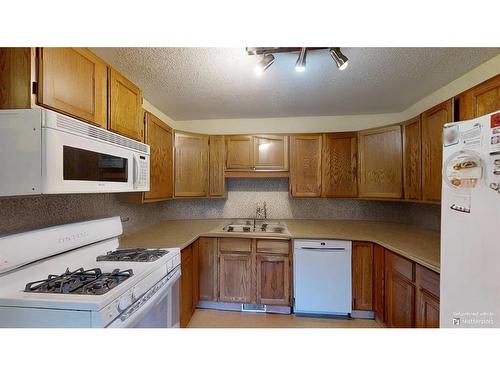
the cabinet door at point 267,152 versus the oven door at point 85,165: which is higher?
the cabinet door at point 267,152

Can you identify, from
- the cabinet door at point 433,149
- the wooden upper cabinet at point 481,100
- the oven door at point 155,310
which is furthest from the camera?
the cabinet door at point 433,149

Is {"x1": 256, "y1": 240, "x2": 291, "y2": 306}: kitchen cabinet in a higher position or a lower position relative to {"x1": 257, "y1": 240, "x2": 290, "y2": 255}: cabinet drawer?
lower

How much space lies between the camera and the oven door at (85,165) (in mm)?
654

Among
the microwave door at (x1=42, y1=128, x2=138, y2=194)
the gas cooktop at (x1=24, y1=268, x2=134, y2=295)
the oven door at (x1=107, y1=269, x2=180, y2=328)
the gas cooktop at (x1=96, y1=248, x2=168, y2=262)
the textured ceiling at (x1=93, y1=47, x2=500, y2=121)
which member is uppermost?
the textured ceiling at (x1=93, y1=47, x2=500, y2=121)

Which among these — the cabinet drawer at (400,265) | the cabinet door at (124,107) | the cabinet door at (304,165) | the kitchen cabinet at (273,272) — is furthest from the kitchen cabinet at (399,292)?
the cabinet door at (124,107)

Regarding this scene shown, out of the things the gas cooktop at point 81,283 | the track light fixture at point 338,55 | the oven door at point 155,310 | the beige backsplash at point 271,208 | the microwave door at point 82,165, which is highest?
the track light fixture at point 338,55

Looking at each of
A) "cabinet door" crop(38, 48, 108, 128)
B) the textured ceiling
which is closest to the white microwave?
"cabinet door" crop(38, 48, 108, 128)

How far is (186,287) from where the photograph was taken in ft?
5.19

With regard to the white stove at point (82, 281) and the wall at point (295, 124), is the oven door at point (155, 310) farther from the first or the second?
the wall at point (295, 124)

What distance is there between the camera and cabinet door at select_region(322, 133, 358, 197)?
2.06m

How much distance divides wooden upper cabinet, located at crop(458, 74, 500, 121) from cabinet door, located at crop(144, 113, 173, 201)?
2.17 metres

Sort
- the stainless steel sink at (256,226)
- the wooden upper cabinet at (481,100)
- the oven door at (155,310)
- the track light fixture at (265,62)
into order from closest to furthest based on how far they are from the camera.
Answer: the oven door at (155,310)
the wooden upper cabinet at (481,100)
the track light fixture at (265,62)
the stainless steel sink at (256,226)

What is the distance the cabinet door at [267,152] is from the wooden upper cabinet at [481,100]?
140cm

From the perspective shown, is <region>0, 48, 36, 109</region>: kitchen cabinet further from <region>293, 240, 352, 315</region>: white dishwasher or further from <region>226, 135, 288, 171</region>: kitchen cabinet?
<region>293, 240, 352, 315</region>: white dishwasher
